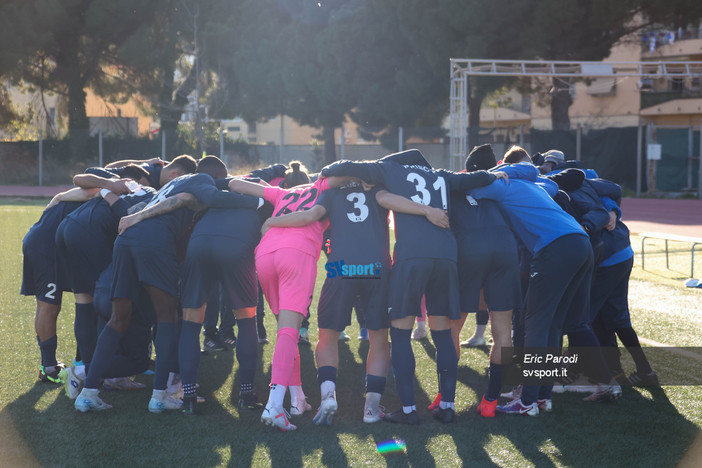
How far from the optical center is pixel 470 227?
4770 millimetres

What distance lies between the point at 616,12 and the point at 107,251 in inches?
925

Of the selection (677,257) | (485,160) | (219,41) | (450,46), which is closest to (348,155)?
(450,46)

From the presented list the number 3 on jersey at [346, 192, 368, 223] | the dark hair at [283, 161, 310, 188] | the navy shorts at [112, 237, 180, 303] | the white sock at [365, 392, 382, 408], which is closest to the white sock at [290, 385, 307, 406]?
the white sock at [365, 392, 382, 408]

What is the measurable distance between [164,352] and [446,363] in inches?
75.3

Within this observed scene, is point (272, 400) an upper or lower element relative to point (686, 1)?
lower

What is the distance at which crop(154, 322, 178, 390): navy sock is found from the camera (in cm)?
475

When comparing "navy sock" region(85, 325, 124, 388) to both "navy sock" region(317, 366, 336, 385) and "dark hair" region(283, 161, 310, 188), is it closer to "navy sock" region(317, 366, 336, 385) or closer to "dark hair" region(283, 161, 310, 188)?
"navy sock" region(317, 366, 336, 385)

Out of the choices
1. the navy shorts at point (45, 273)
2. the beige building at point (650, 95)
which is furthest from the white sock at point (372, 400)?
the beige building at point (650, 95)

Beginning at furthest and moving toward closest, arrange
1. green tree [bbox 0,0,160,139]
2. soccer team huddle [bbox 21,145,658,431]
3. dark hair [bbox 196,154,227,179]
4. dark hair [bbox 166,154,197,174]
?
green tree [bbox 0,0,160,139]
dark hair [bbox 166,154,197,174]
dark hair [bbox 196,154,227,179]
soccer team huddle [bbox 21,145,658,431]

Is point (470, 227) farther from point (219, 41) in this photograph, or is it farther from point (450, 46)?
point (219, 41)

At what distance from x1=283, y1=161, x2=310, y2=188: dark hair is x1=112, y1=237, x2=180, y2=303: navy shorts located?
1512 mm

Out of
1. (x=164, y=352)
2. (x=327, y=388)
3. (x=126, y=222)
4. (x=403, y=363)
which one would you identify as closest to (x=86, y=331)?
(x=164, y=352)

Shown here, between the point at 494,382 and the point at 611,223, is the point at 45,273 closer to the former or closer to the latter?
the point at 494,382

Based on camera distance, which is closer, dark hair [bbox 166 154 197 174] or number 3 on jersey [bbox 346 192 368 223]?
number 3 on jersey [bbox 346 192 368 223]
